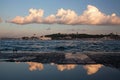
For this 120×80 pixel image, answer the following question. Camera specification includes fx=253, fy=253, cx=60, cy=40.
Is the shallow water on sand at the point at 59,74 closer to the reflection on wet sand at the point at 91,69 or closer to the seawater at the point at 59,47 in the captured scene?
the reflection on wet sand at the point at 91,69

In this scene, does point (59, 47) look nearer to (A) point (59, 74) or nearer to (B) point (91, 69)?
(B) point (91, 69)

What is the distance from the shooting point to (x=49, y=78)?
12219 millimetres

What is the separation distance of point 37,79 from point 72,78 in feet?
5.70

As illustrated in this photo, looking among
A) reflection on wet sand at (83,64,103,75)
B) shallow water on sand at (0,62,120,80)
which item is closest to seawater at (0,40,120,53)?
reflection on wet sand at (83,64,103,75)

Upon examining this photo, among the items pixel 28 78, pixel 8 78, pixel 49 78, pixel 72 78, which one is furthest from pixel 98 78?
pixel 8 78

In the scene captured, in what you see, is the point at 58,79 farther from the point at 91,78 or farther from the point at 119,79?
the point at 119,79

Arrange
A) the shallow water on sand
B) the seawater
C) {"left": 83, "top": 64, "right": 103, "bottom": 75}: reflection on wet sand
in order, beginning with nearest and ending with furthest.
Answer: the shallow water on sand, {"left": 83, "top": 64, "right": 103, "bottom": 75}: reflection on wet sand, the seawater

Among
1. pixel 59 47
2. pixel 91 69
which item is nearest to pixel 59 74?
pixel 91 69

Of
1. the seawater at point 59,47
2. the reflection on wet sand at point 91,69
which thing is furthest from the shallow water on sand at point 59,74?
the seawater at point 59,47

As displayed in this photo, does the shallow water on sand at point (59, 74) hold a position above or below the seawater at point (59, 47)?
above

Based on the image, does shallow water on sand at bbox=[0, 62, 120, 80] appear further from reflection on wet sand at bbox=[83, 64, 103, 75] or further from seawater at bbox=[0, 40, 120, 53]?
seawater at bbox=[0, 40, 120, 53]

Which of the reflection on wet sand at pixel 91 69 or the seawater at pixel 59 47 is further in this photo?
the seawater at pixel 59 47

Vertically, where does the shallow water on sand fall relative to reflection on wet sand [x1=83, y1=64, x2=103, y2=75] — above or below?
above

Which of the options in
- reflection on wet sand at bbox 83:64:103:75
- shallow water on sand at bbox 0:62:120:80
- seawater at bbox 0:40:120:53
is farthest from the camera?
seawater at bbox 0:40:120:53
